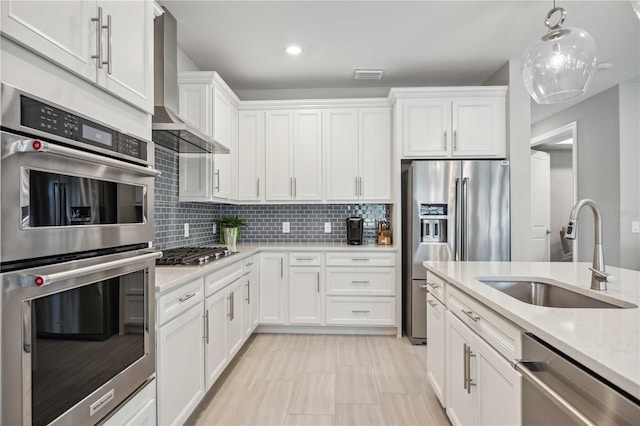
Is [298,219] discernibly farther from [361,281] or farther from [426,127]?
[426,127]

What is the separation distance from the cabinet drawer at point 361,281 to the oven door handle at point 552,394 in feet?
7.91

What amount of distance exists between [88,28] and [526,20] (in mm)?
3085

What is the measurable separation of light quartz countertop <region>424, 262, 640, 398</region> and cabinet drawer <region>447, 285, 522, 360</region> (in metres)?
0.04

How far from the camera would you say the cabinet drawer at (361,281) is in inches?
142

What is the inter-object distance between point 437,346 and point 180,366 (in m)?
1.50

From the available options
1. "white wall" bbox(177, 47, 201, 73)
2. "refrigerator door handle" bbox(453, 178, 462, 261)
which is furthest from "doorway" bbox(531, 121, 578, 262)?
"white wall" bbox(177, 47, 201, 73)

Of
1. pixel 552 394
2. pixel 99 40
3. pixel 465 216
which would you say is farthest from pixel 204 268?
pixel 465 216

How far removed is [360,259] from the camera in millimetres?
3637

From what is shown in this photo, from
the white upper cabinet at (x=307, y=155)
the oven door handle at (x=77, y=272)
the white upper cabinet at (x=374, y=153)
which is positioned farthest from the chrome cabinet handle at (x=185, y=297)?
the white upper cabinet at (x=374, y=153)

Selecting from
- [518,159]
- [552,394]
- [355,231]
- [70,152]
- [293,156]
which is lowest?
[552,394]

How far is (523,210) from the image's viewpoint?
3.52 metres

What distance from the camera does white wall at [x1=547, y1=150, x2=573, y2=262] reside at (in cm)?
655

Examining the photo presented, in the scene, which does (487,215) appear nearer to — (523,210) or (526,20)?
(523,210)

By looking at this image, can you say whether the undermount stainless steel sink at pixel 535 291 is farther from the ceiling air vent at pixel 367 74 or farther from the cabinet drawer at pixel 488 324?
the ceiling air vent at pixel 367 74
